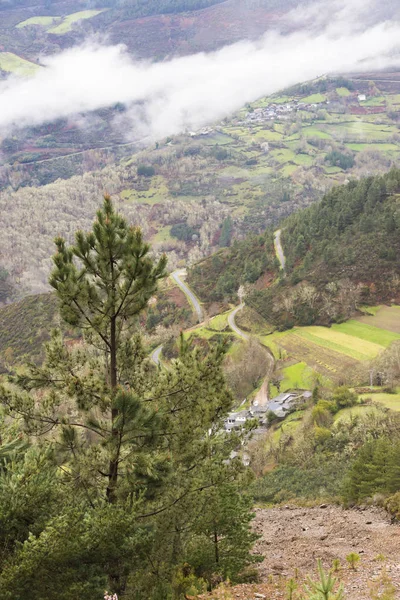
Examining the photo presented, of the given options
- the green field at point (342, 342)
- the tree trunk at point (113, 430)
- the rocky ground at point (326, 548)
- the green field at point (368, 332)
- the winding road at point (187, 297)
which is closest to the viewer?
the tree trunk at point (113, 430)

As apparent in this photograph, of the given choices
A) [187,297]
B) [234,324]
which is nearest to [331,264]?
[234,324]

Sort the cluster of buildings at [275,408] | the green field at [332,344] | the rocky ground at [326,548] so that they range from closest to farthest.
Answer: the rocky ground at [326,548]
the cluster of buildings at [275,408]
the green field at [332,344]

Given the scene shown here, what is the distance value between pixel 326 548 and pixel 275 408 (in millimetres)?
31103

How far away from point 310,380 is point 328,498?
81.8 feet

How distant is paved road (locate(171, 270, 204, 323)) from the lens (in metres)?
83.6

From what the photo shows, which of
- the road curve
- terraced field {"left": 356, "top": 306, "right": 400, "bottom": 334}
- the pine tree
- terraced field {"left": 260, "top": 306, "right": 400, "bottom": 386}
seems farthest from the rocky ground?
the road curve

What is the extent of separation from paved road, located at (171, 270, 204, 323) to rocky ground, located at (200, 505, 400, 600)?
57.2 meters

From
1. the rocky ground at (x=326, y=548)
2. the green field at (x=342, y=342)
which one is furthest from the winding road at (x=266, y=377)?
the rocky ground at (x=326, y=548)

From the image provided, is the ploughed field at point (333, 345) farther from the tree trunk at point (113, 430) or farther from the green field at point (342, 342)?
the tree trunk at point (113, 430)

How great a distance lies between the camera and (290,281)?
74125mm

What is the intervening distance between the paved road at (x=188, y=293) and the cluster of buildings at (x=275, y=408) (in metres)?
32.1

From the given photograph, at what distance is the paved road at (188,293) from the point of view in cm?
8362

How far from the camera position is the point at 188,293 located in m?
93.1

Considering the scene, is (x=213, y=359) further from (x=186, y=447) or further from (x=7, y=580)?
(x=7, y=580)
